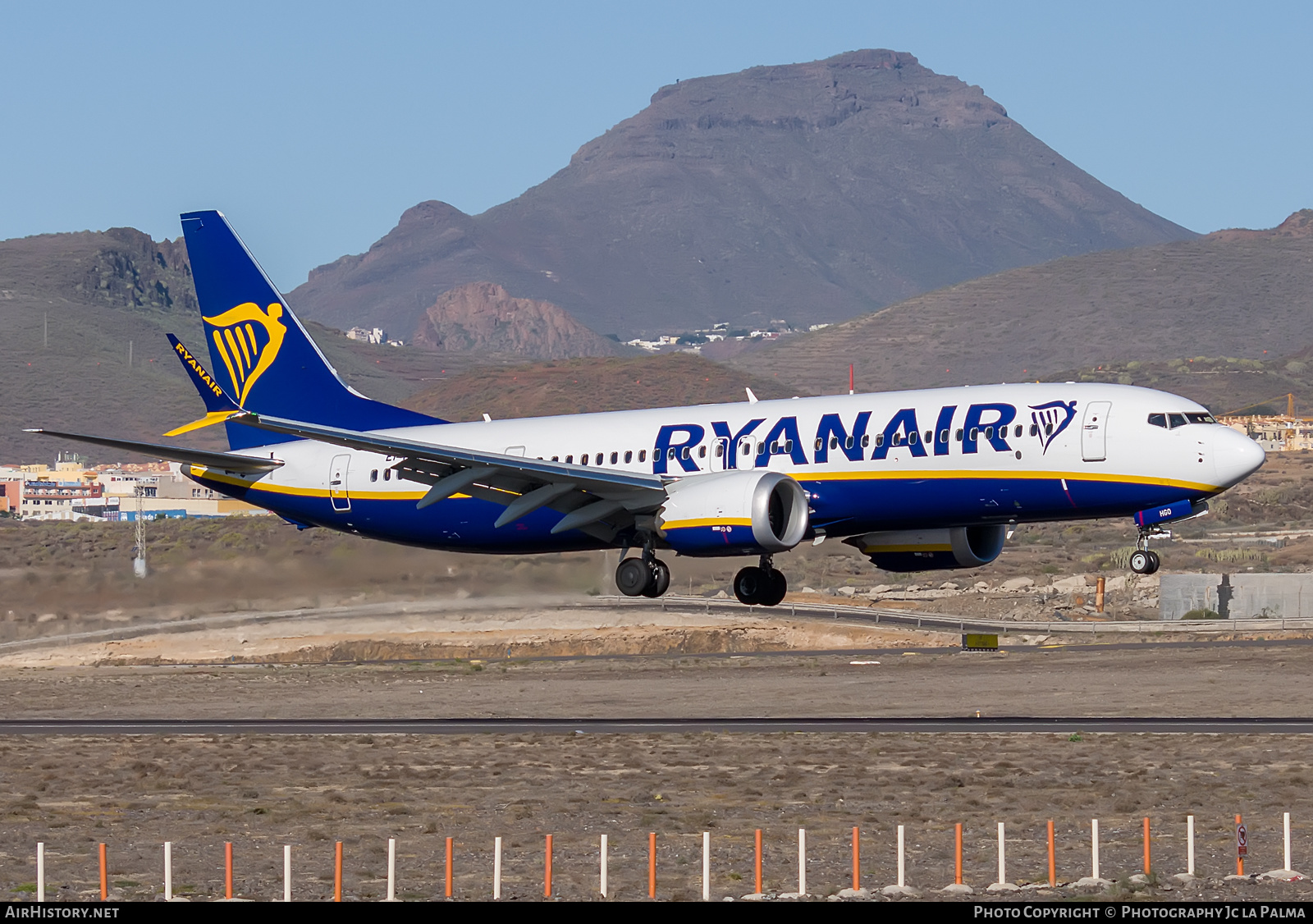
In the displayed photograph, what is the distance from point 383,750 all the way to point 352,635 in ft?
125

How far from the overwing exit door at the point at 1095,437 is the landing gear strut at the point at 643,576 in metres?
11.6

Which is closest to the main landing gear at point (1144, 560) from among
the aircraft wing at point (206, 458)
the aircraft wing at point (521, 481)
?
the aircraft wing at point (521, 481)

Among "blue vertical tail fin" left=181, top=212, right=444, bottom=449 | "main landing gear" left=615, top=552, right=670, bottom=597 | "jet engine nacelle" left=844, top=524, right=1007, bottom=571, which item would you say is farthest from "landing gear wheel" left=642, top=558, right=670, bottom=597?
"blue vertical tail fin" left=181, top=212, right=444, bottom=449

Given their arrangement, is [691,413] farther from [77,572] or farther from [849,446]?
[77,572]

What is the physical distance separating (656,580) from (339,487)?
37.6 feet

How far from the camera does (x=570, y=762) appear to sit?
40.1 m

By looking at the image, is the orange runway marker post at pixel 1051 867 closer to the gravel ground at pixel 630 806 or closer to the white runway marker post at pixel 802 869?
the gravel ground at pixel 630 806

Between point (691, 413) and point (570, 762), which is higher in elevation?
point (691, 413)

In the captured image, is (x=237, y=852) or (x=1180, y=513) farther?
(x=1180, y=513)

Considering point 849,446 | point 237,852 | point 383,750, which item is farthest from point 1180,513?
point 237,852

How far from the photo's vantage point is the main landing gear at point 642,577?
49.1 meters

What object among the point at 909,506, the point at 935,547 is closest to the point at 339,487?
the point at 935,547

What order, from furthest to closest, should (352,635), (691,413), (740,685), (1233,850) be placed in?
(352,635) < (740,685) < (691,413) < (1233,850)

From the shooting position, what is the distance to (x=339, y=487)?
55188mm
